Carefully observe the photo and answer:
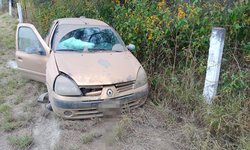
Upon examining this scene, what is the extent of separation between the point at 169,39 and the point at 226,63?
1.19 m

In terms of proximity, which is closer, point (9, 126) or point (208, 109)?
point (208, 109)

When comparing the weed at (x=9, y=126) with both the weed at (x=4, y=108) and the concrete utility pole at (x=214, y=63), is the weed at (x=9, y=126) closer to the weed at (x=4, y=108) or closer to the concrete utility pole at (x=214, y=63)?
the weed at (x=4, y=108)

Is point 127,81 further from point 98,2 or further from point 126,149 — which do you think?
point 98,2

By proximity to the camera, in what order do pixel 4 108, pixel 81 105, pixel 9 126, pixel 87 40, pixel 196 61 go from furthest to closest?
pixel 87 40, pixel 4 108, pixel 196 61, pixel 9 126, pixel 81 105

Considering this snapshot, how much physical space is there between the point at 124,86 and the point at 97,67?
0.49 m

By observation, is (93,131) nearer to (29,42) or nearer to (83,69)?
(83,69)

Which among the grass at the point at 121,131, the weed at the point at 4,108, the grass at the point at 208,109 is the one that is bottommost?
the weed at the point at 4,108

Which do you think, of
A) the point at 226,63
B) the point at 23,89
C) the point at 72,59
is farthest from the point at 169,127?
the point at 23,89

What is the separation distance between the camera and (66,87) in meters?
3.14

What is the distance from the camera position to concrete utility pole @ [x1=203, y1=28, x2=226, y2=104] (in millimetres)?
3203

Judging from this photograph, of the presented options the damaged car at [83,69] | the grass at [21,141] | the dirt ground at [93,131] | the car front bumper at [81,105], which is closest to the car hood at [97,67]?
the damaged car at [83,69]

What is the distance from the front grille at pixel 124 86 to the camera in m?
3.31

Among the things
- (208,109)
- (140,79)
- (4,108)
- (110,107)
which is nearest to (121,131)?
(110,107)

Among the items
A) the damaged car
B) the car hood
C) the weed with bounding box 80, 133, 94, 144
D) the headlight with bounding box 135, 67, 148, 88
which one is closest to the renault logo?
the damaged car
